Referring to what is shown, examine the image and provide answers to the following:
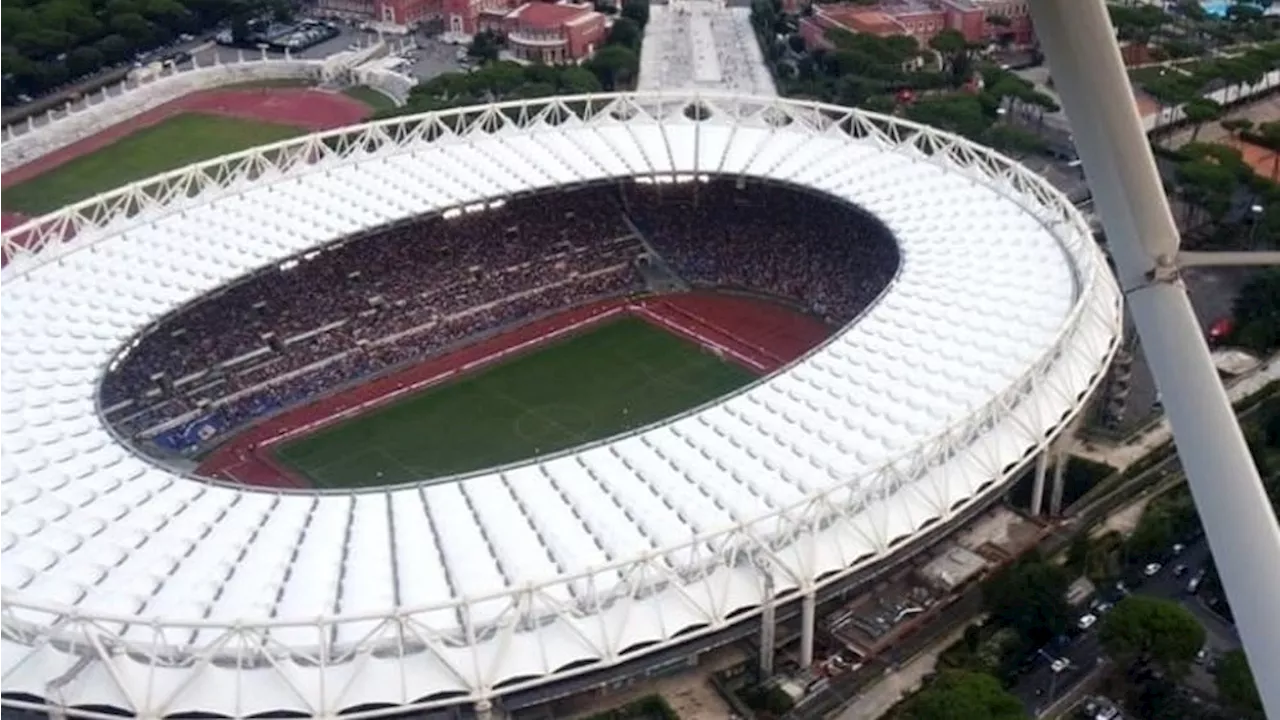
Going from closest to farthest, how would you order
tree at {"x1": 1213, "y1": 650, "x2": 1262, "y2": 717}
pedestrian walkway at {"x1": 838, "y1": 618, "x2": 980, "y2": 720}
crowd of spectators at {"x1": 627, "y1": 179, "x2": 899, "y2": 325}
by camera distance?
1. tree at {"x1": 1213, "y1": 650, "x2": 1262, "y2": 717}
2. pedestrian walkway at {"x1": 838, "y1": 618, "x2": 980, "y2": 720}
3. crowd of spectators at {"x1": 627, "y1": 179, "x2": 899, "y2": 325}

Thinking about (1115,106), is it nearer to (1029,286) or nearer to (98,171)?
(1029,286)

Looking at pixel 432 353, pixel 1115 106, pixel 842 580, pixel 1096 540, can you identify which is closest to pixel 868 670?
pixel 842 580

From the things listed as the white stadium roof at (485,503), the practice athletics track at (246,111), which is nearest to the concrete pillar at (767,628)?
the white stadium roof at (485,503)

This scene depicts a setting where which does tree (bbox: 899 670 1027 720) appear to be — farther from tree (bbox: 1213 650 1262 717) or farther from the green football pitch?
the green football pitch

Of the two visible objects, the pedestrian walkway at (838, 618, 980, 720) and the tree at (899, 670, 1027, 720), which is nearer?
the tree at (899, 670, 1027, 720)

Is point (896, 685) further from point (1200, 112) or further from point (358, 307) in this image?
point (1200, 112)

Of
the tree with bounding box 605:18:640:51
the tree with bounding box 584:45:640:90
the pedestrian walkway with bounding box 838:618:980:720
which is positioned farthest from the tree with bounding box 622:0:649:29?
the pedestrian walkway with bounding box 838:618:980:720

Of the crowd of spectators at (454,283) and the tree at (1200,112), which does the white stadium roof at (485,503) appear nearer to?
the crowd of spectators at (454,283)
